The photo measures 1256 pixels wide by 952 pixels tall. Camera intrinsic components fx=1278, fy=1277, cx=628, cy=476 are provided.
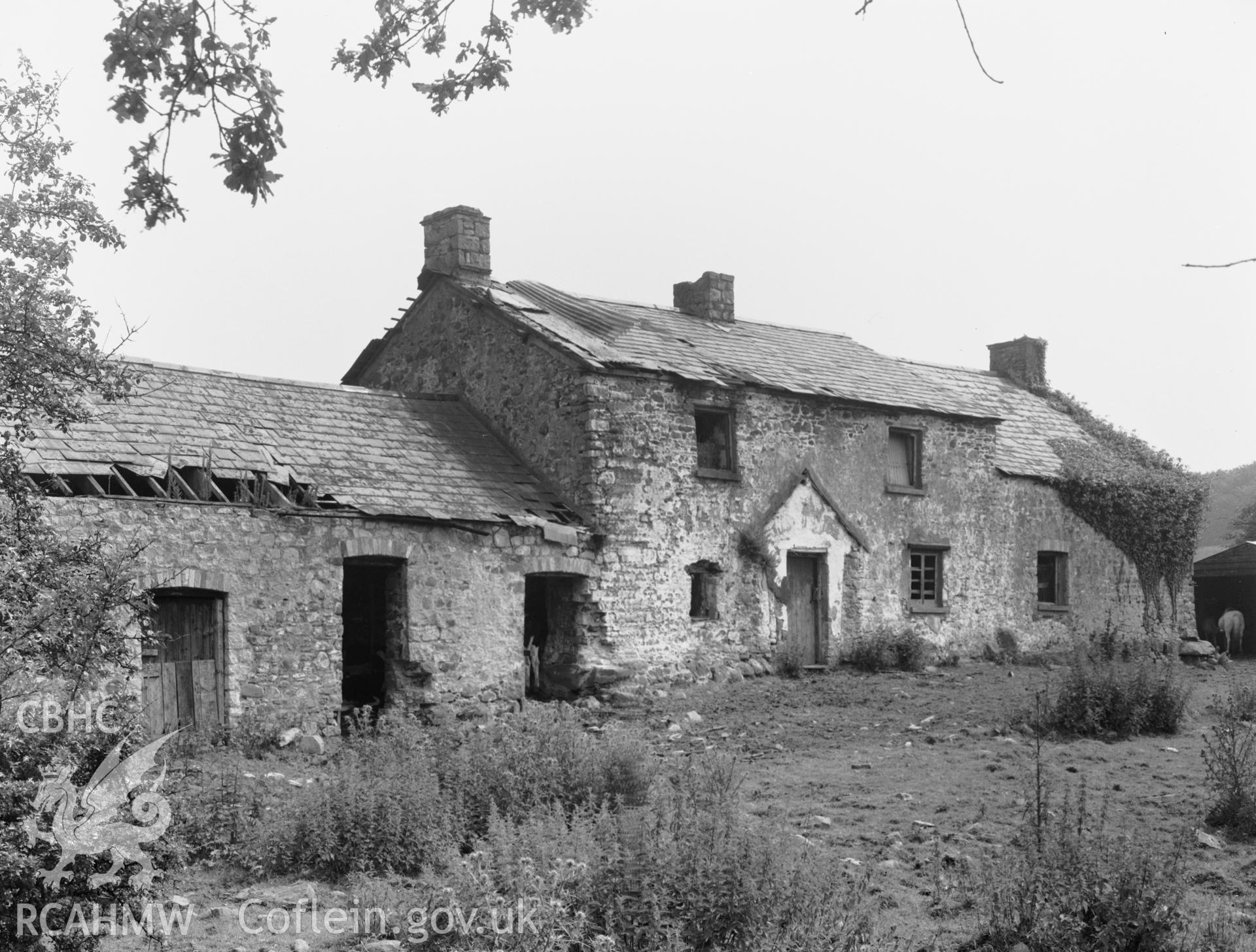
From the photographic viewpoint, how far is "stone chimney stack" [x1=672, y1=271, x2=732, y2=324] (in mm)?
23516

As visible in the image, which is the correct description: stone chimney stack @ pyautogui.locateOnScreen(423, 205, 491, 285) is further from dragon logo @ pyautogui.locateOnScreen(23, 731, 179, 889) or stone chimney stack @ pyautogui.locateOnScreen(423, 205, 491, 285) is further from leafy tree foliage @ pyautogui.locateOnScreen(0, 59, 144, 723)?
dragon logo @ pyautogui.locateOnScreen(23, 731, 179, 889)

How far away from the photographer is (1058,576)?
81.9 ft

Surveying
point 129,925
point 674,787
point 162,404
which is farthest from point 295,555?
point 129,925

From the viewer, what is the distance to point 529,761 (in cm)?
1023

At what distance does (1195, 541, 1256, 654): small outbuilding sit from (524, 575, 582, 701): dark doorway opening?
16.7 m

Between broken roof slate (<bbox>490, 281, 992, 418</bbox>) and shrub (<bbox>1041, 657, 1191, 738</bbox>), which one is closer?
shrub (<bbox>1041, 657, 1191, 738</bbox>)

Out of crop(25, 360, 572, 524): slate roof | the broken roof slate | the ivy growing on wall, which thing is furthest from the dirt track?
the ivy growing on wall

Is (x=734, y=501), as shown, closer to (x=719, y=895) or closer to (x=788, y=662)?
(x=788, y=662)

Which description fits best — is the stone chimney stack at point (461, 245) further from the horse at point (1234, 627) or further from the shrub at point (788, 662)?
the horse at point (1234, 627)

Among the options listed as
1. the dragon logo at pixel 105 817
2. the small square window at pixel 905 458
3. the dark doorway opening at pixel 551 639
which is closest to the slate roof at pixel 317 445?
the dark doorway opening at pixel 551 639

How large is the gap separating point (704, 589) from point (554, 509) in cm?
287

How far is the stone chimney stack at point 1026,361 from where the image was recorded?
30750 millimetres

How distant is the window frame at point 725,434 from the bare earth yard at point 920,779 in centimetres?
318

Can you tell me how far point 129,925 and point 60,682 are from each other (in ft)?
18.5
